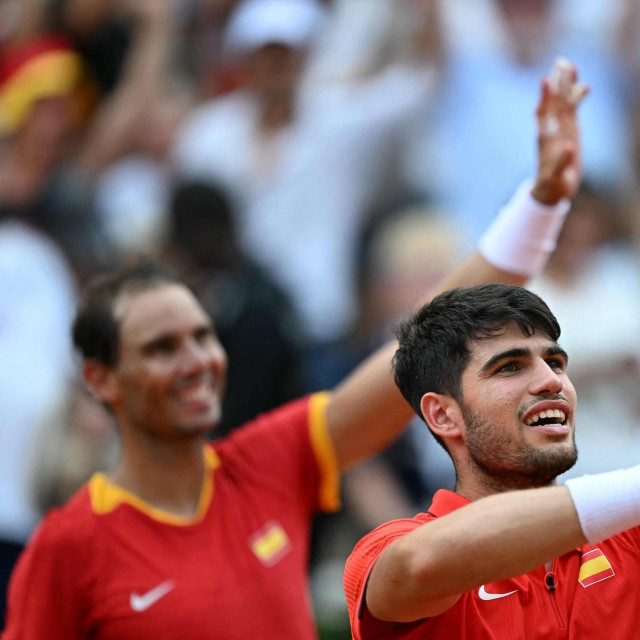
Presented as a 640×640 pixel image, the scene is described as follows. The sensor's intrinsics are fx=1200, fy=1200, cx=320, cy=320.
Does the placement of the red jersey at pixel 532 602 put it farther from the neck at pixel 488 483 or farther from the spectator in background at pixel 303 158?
the spectator in background at pixel 303 158

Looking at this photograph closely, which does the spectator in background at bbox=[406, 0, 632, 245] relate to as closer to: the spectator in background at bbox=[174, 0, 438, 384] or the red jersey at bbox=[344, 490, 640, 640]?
the spectator in background at bbox=[174, 0, 438, 384]

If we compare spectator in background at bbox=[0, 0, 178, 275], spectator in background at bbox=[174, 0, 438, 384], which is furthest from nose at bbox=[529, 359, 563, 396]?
spectator in background at bbox=[0, 0, 178, 275]

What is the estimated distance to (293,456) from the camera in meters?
3.92

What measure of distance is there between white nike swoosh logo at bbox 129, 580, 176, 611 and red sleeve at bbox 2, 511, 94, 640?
0.49 feet

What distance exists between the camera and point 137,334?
12.7 feet

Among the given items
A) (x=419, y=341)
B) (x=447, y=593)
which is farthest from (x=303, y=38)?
(x=447, y=593)

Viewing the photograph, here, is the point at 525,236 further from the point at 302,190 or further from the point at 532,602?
the point at 302,190

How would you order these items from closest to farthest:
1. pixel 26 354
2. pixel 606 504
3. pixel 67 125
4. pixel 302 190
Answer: pixel 606 504
pixel 26 354
pixel 302 190
pixel 67 125

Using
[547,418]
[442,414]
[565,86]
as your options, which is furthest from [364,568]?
[565,86]

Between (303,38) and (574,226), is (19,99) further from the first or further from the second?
(574,226)

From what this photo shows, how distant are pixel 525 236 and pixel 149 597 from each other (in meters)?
1.55

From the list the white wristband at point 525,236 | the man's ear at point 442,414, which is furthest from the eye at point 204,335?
the man's ear at point 442,414

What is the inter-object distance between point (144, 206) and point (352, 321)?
1.98 metres

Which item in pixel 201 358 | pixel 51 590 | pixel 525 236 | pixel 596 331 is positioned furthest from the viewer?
pixel 596 331
